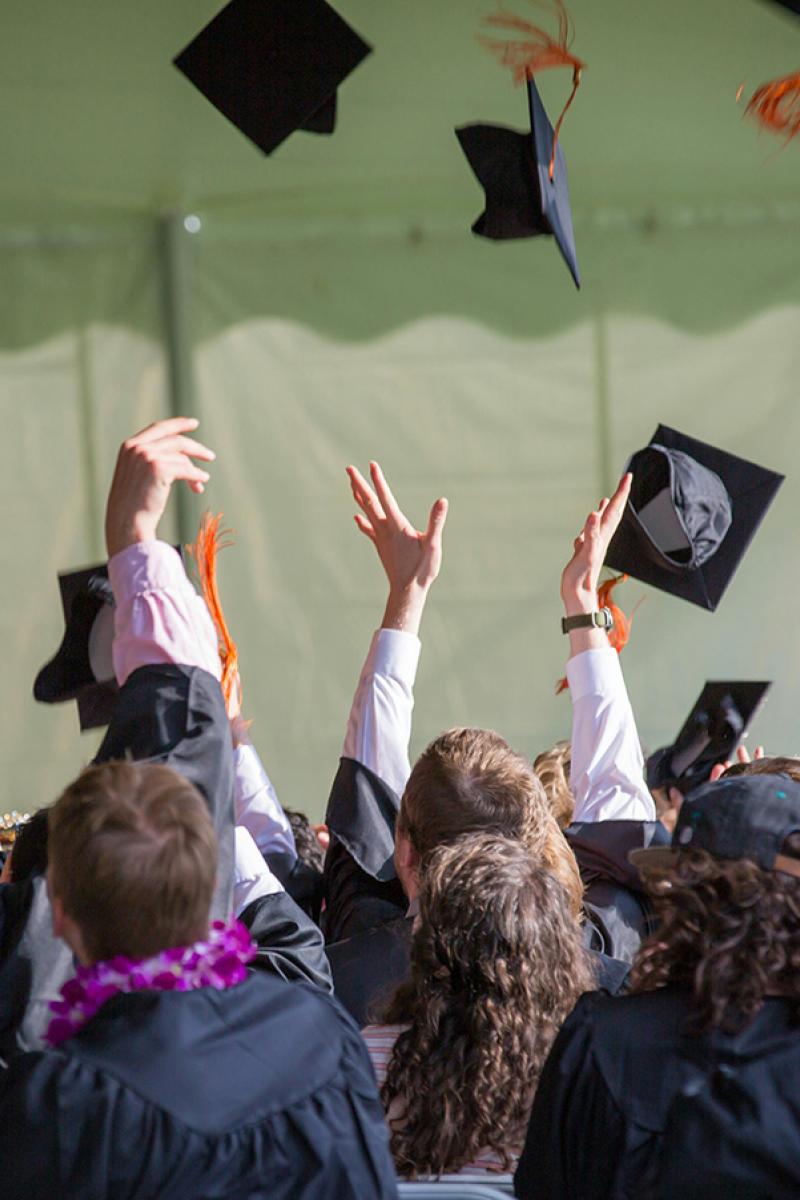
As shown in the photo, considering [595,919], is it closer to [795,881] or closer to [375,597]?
[795,881]

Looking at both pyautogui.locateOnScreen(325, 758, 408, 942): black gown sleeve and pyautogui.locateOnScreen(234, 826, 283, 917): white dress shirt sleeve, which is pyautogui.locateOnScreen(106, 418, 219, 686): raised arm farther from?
pyautogui.locateOnScreen(325, 758, 408, 942): black gown sleeve

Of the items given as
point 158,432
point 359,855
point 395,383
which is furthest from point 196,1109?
point 395,383

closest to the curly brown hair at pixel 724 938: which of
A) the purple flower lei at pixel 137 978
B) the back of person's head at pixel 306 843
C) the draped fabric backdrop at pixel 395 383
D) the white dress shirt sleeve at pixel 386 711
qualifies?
the purple flower lei at pixel 137 978

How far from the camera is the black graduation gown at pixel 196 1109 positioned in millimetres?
1275

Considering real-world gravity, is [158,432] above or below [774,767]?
above

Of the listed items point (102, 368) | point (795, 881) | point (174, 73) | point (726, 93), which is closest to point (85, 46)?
point (174, 73)

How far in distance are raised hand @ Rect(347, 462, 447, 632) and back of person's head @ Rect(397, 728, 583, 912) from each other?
556 millimetres

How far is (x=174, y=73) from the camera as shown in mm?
4656

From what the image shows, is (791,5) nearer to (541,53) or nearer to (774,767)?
(541,53)

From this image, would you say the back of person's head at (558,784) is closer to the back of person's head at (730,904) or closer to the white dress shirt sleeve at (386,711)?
the white dress shirt sleeve at (386,711)

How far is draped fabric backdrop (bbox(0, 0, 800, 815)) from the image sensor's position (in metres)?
5.55

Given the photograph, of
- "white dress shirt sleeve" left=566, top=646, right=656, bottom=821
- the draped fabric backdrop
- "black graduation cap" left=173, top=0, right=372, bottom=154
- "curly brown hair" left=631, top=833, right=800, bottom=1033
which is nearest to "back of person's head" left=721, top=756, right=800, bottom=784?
"white dress shirt sleeve" left=566, top=646, right=656, bottom=821

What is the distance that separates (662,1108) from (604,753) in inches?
50.8

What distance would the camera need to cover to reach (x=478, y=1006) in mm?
1847
